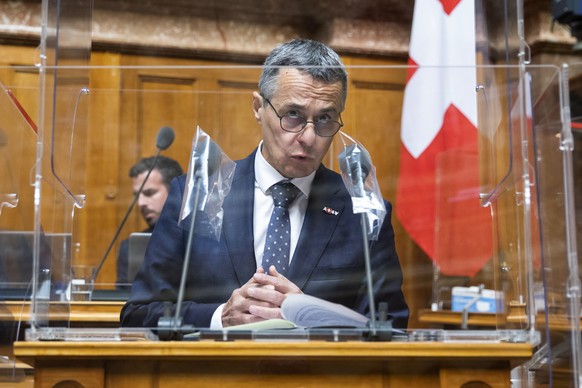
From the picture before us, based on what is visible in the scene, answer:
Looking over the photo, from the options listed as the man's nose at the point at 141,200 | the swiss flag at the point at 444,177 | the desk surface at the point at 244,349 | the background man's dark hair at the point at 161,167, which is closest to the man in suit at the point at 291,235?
the swiss flag at the point at 444,177

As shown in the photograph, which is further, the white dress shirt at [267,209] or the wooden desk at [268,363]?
the white dress shirt at [267,209]

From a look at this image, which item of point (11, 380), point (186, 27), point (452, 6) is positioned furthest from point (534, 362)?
point (186, 27)

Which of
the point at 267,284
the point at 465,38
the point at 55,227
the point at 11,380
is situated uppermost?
the point at 465,38

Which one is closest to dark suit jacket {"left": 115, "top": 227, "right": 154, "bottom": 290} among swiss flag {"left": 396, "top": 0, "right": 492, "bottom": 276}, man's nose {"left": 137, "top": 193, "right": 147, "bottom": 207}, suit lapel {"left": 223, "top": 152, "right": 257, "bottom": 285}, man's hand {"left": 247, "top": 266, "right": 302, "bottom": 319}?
man's nose {"left": 137, "top": 193, "right": 147, "bottom": 207}

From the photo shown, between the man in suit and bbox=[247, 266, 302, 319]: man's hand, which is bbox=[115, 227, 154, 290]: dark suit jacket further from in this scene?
bbox=[247, 266, 302, 319]: man's hand

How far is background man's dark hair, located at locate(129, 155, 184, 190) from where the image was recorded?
2.72m

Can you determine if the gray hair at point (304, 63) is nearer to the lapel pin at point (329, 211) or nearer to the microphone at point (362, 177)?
the microphone at point (362, 177)

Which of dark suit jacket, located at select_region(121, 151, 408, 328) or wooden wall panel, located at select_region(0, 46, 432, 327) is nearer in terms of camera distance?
dark suit jacket, located at select_region(121, 151, 408, 328)

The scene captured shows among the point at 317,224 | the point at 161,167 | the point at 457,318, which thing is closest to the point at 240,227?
the point at 317,224

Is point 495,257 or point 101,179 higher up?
point 101,179

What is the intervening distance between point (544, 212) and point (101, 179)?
1157 millimetres

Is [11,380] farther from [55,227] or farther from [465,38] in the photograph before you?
[465,38]

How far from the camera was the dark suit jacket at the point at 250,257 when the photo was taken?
1990mm

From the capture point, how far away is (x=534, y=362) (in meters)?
2.08
